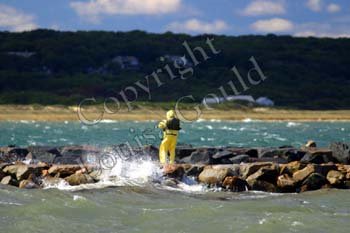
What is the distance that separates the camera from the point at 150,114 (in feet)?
365

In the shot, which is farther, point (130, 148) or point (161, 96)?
point (161, 96)

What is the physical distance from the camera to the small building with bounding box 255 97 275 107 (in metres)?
127

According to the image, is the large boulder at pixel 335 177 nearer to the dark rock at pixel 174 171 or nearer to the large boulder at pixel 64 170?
the dark rock at pixel 174 171

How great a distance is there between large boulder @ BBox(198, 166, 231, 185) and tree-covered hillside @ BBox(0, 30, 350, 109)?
313 ft

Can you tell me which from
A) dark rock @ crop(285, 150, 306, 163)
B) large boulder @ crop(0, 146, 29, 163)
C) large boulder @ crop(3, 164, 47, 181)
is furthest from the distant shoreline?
large boulder @ crop(3, 164, 47, 181)

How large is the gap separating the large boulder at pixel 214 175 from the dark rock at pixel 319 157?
397 centimetres

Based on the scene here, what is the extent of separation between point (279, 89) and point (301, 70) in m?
16.7

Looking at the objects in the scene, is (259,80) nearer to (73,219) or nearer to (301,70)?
(301,70)

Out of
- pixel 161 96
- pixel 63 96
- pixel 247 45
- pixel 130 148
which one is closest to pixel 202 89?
pixel 161 96

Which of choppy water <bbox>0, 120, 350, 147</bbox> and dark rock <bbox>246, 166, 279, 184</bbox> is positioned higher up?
dark rock <bbox>246, 166, 279, 184</bbox>

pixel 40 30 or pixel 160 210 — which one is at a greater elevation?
pixel 40 30

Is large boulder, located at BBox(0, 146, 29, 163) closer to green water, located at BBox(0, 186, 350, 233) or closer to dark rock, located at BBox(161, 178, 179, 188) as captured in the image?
green water, located at BBox(0, 186, 350, 233)

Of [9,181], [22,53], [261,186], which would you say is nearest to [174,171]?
[261,186]

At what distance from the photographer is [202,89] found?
452ft
